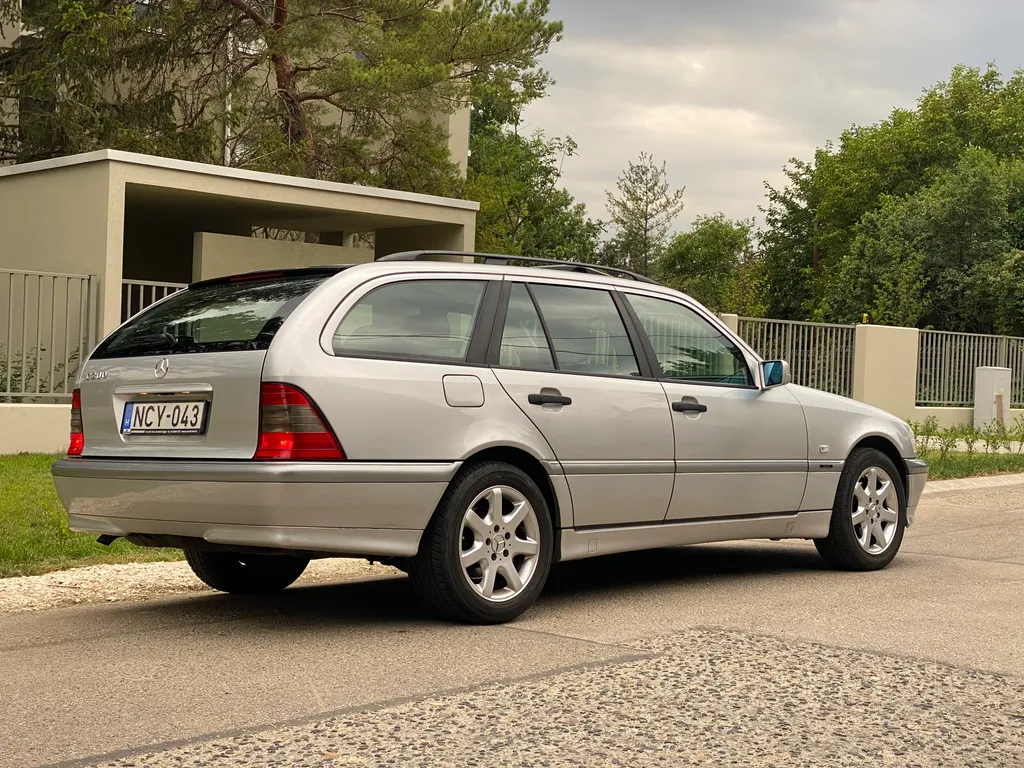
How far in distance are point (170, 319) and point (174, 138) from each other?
21.4m

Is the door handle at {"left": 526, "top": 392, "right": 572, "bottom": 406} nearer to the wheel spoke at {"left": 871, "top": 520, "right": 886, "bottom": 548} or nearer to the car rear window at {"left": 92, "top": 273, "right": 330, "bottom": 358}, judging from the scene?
the car rear window at {"left": 92, "top": 273, "right": 330, "bottom": 358}

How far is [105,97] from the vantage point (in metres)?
28.9

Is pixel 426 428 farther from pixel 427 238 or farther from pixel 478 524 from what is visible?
pixel 427 238

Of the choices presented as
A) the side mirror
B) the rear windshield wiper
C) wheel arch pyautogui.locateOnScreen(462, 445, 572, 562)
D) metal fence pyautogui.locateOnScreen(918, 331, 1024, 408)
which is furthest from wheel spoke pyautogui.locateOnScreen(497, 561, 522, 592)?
metal fence pyautogui.locateOnScreen(918, 331, 1024, 408)

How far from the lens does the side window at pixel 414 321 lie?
6.19 metres

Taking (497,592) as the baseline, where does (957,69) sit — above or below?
above

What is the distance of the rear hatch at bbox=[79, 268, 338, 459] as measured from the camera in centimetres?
597

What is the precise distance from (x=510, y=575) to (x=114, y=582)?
8.31ft

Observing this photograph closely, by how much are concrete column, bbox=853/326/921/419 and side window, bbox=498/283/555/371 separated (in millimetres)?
17408

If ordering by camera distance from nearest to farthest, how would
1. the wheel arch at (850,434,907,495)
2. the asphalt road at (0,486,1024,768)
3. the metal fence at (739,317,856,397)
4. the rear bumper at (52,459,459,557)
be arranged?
the asphalt road at (0,486,1024,768)
the rear bumper at (52,459,459,557)
the wheel arch at (850,434,907,495)
the metal fence at (739,317,856,397)

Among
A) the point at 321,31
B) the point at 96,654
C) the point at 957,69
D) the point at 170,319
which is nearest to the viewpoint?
the point at 96,654

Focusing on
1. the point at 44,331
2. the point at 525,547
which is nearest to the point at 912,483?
the point at 525,547

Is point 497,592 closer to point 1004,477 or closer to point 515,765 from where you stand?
point 515,765

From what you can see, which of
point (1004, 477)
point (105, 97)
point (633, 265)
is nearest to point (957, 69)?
point (633, 265)
